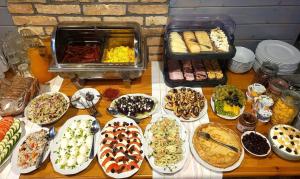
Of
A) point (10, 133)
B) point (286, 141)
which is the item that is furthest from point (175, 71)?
point (10, 133)

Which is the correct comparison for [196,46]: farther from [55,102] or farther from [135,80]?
[55,102]

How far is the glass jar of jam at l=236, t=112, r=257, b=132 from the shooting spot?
165 cm

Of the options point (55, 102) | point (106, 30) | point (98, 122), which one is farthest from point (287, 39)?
point (55, 102)

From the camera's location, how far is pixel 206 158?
153 centimetres

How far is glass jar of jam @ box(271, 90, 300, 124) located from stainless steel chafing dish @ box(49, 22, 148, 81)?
0.95 meters

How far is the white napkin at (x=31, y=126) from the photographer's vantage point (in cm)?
147

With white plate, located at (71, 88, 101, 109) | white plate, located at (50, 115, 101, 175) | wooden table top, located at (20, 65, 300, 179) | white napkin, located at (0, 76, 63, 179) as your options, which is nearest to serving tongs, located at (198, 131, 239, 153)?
wooden table top, located at (20, 65, 300, 179)

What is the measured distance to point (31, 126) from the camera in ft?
5.67

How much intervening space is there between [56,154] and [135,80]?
32.7 inches

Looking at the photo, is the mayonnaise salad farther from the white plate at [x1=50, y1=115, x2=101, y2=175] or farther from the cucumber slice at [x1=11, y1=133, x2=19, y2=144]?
the cucumber slice at [x1=11, y1=133, x2=19, y2=144]

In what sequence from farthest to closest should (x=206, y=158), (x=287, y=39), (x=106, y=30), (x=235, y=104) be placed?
(x=287, y=39) → (x=106, y=30) → (x=235, y=104) → (x=206, y=158)

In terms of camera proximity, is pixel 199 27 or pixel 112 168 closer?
pixel 112 168

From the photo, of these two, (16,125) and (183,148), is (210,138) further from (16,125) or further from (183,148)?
(16,125)

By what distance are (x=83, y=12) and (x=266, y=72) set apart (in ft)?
4.87
